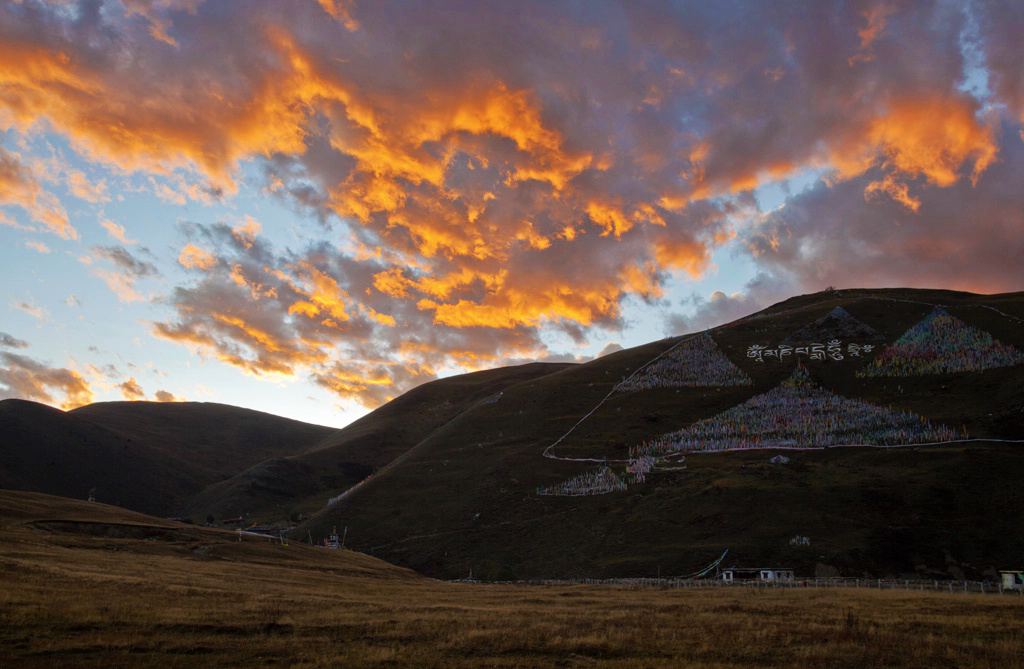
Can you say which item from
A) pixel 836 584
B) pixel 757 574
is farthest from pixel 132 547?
pixel 836 584

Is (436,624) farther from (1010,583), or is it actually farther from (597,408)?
(597,408)

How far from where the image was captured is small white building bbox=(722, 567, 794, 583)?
6000 centimetres

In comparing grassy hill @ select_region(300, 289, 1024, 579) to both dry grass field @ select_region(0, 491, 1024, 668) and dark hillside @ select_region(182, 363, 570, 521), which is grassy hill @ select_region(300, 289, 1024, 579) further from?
dark hillside @ select_region(182, 363, 570, 521)

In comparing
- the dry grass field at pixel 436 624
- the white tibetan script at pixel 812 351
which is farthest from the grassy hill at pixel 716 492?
the dry grass field at pixel 436 624

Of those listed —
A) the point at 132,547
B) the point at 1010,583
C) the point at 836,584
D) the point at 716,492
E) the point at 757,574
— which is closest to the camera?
the point at 1010,583

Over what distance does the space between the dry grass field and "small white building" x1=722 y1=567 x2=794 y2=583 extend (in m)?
16.6

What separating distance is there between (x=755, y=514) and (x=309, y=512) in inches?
4010

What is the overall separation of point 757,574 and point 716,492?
2074 cm

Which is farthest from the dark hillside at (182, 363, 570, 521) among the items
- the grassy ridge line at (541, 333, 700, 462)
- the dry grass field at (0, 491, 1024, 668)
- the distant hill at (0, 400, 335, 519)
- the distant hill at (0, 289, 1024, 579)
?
the dry grass field at (0, 491, 1024, 668)

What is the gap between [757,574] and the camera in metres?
62.0

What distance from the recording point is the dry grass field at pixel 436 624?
758 inches

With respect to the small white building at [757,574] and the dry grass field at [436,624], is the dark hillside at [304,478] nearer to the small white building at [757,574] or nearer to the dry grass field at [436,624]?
the small white building at [757,574]

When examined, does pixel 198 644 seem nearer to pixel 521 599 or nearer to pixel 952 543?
pixel 521 599

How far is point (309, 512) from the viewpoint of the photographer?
458 feet
